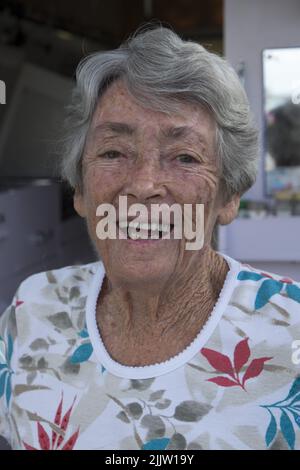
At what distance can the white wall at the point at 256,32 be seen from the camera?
5.83 ft

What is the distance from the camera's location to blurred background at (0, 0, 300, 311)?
176cm

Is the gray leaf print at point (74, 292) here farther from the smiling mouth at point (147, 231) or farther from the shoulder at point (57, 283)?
the smiling mouth at point (147, 231)

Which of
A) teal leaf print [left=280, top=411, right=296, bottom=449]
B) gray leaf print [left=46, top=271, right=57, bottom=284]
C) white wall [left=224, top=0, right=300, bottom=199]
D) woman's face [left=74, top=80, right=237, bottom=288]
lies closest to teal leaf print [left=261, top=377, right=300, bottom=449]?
teal leaf print [left=280, top=411, right=296, bottom=449]

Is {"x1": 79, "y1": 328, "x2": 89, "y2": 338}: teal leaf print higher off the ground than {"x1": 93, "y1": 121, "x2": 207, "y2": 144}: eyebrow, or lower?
lower

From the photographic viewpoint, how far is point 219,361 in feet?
3.36

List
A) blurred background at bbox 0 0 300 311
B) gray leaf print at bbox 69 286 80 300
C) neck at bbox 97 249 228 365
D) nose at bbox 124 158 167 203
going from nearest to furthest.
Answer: nose at bbox 124 158 167 203
neck at bbox 97 249 228 365
gray leaf print at bbox 69 286 80 300
blurred background at bbox 0 0 300 311

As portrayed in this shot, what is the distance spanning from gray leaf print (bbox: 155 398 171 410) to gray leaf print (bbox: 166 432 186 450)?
5 cm

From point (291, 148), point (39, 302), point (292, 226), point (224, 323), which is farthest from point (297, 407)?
point (291, 148)

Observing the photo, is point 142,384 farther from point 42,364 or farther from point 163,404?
point 42,364

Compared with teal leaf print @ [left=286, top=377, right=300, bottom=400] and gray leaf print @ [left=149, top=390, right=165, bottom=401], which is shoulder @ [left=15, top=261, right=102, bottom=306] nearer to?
gray leaf print @ [left=149, top=390, right=165, bottom=401]

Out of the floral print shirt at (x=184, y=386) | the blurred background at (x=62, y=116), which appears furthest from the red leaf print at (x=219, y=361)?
the blurred background at (x=62, y=116)

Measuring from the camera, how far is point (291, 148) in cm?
189
